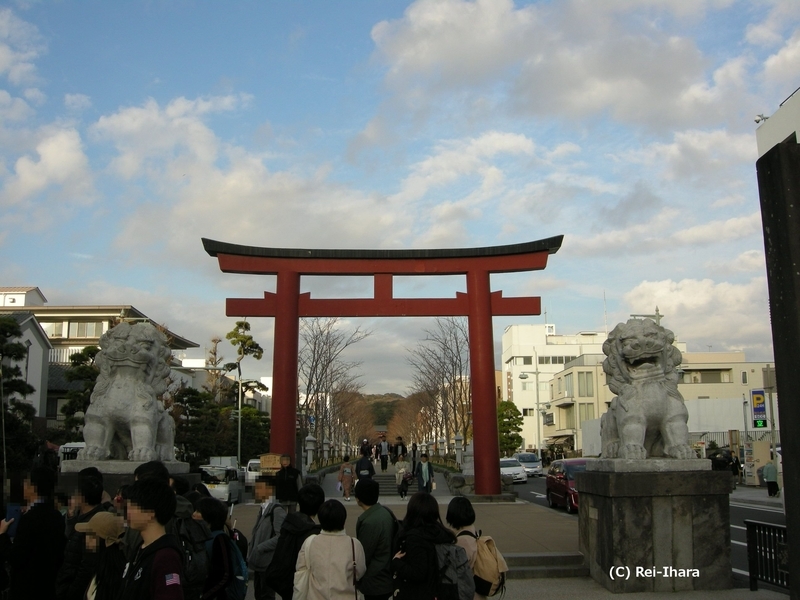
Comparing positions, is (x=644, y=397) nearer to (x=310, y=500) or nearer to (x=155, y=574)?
(x=310, y=500)

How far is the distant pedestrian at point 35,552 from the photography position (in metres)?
4.54

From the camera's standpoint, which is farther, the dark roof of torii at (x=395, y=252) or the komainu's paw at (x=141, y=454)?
the dark roof of torii at (x=395, y=252)

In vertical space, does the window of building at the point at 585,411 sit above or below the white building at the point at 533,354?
below

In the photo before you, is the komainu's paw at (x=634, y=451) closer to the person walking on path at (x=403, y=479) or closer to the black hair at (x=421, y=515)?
the black hair at (x=421, y=515)

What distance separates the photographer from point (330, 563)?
4.52 meters

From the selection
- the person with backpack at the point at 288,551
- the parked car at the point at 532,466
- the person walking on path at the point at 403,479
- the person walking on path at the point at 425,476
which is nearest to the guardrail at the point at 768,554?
the person with backpack at the point at 288,551

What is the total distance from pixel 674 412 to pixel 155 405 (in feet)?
20.5

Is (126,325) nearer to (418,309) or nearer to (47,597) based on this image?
(47,597)

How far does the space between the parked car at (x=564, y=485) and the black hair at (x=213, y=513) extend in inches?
541

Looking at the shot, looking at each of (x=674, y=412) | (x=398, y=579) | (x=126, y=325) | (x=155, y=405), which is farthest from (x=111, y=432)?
(x=674, y=412)

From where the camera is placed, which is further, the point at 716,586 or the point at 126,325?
the point at 126,325

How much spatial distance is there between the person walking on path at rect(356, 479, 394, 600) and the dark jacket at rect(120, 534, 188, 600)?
1.67m

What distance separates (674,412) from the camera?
8500 mm

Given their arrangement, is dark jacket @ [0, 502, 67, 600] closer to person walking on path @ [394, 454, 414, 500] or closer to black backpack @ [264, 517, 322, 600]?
black backpack @ [264, 517, 322, 600]
